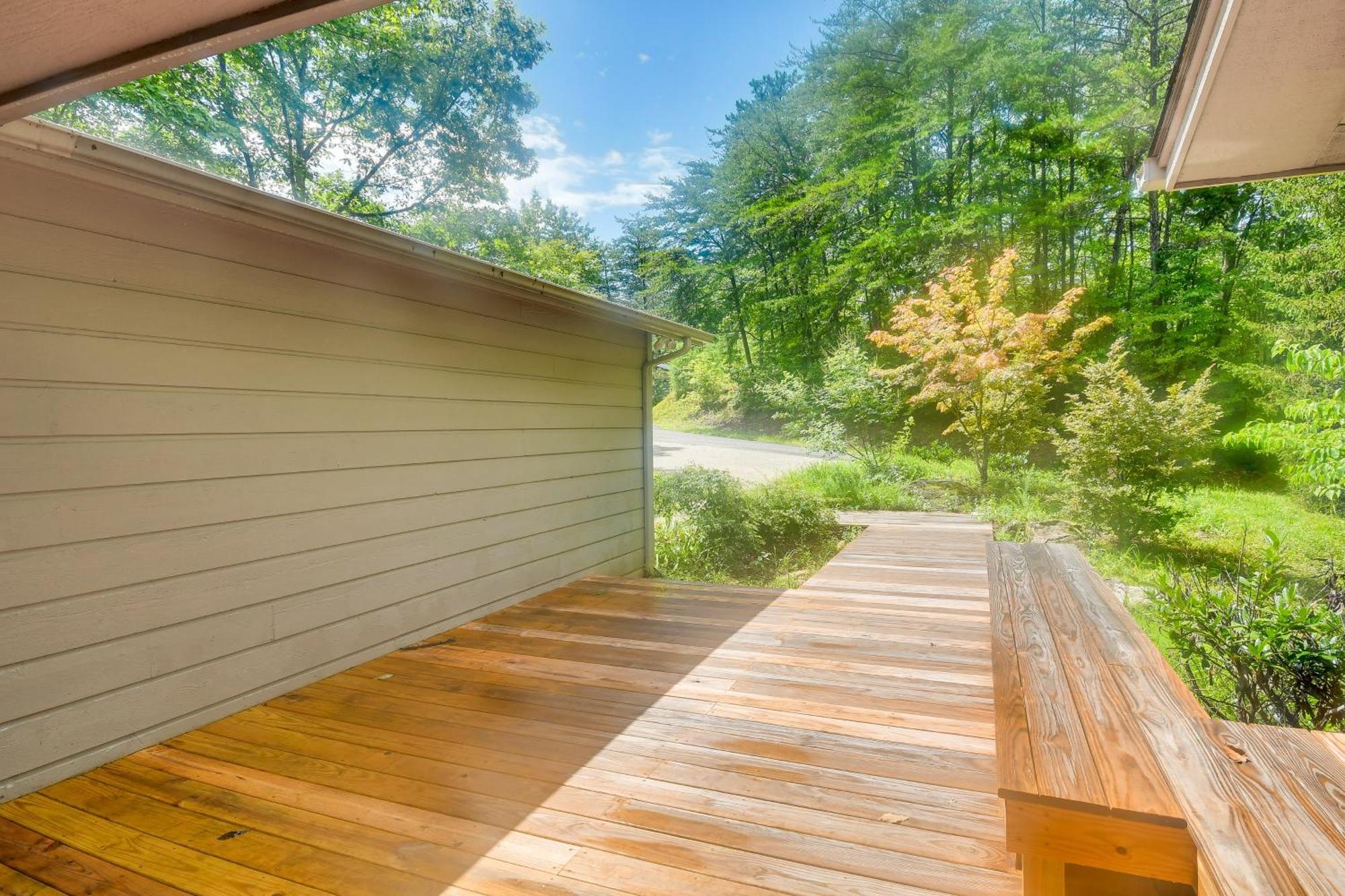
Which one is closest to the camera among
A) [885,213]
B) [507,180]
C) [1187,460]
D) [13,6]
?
[13,6]

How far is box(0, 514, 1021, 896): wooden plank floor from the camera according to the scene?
1482 mm

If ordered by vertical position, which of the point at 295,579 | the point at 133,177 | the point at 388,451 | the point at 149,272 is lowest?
the point at 295,579

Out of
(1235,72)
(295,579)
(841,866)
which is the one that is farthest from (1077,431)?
(295,579)

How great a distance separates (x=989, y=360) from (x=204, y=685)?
7974mm

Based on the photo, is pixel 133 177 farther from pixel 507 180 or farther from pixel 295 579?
pixel 507 180

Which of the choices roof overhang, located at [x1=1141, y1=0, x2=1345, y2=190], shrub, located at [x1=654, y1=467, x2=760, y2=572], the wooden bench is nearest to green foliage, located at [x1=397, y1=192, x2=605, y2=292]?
shrub, located at [x1=654, y1=467, x2=760, y2=572]

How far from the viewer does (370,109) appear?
11.0 metres

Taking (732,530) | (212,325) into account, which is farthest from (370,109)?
(212,325)

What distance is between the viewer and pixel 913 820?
162 cm

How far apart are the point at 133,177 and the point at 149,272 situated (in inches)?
17.1

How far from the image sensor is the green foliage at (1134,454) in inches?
247

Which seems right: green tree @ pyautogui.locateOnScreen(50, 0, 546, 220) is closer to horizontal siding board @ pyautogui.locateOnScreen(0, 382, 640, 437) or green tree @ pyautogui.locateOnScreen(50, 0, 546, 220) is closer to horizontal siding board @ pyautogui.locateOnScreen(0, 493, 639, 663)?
horizontal siding board @ pyautogui.locateOnScreen(0, 382, 640, 437)

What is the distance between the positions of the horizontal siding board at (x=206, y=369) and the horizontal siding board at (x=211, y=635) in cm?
77

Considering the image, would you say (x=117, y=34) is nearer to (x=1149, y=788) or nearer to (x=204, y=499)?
(x=204, y=499)
